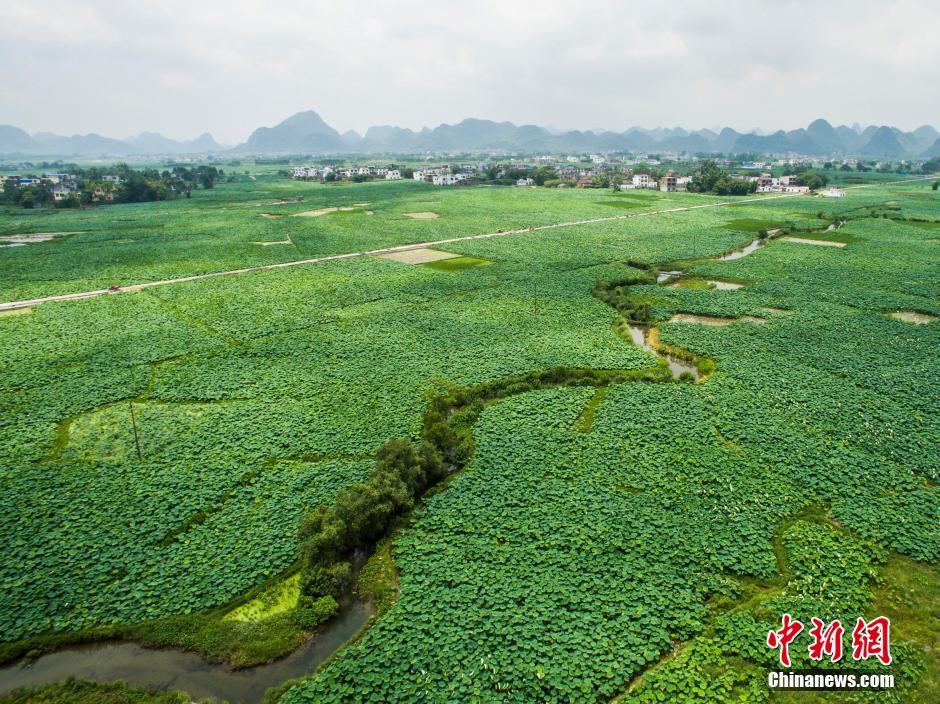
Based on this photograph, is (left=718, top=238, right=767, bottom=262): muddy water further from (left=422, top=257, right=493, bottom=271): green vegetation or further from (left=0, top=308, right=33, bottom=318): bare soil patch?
(left=0, top=308, right=33, bottom=318): bare soil patch

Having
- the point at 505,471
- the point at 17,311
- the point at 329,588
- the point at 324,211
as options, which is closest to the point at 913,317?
the point at 505,471

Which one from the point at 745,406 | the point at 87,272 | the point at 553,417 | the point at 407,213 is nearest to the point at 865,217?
the point at 407,213

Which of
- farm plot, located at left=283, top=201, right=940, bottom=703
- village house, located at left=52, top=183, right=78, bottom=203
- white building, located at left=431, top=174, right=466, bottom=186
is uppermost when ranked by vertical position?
white building, located at left=431, top=174, right=466, bottom=186

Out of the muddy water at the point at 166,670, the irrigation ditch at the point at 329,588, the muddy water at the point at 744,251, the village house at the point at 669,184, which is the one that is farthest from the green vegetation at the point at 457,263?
the village house at the point at 669,184

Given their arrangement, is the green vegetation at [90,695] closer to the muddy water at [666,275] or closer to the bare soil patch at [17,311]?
the bare soil patch at [17,311]

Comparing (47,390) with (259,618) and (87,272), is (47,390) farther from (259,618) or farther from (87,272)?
(87,272)

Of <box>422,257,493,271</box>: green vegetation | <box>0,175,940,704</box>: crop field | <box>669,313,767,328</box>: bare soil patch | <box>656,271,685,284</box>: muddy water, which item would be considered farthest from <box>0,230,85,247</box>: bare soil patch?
<box>669,313,767,328</box>: bare soil patch
